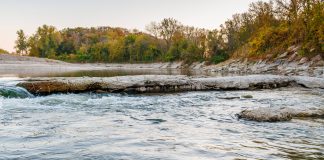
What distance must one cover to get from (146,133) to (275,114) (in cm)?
443

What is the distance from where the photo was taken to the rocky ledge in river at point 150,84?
1857 cm

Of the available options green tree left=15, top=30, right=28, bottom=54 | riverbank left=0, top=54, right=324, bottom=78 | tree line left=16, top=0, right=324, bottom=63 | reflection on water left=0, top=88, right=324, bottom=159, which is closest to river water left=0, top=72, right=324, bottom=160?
reflection on water left=0, top=88, right=324, bottom=159

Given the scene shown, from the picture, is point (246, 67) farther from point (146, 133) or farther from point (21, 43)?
point (21, 43)

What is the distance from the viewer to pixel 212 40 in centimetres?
8275

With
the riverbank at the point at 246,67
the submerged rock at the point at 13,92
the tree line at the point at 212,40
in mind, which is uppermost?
the tree line at the point at 212,40

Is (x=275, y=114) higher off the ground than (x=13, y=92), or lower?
lower

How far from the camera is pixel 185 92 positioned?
20484 mm

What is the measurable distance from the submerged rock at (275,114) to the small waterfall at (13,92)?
10609 mm

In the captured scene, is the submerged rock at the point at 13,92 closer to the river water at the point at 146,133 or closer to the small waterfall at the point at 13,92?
the small waterfall at the point at 13,92

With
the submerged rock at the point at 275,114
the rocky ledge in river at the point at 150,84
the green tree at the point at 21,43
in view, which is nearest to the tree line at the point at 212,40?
the green tree at the point at 21,43

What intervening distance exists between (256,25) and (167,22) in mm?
A: 38959

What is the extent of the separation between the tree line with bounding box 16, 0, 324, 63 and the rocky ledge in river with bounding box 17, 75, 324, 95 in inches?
1040

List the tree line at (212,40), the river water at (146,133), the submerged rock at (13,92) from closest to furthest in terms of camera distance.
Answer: the river water at (146,133) < the submerged rock at (13,92) < the tree line at (212,40)

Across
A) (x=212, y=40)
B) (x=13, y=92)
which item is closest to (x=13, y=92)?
(x=13, y=92)
